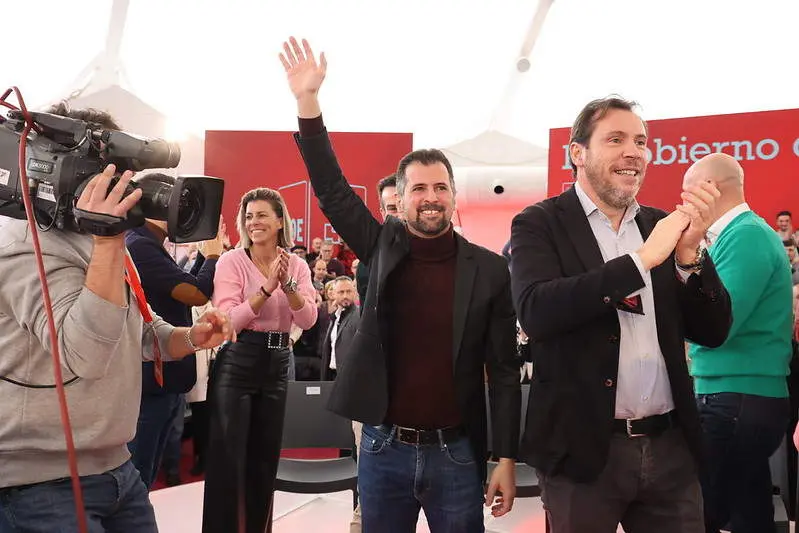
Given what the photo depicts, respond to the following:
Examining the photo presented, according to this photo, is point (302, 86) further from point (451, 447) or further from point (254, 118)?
point (254, 118)

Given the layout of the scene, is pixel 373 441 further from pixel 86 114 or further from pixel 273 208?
pixel 273 208

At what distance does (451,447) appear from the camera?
194 cm

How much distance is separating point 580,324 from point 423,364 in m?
0.58

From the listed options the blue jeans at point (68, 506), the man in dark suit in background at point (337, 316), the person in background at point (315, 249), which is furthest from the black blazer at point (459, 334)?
the person in background at point (315, 249)

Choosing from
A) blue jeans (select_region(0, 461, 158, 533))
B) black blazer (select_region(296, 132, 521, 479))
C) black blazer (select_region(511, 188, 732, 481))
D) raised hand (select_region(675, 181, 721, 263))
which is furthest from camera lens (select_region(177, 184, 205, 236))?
raised hand (select_region(675, 181, 721, 263))

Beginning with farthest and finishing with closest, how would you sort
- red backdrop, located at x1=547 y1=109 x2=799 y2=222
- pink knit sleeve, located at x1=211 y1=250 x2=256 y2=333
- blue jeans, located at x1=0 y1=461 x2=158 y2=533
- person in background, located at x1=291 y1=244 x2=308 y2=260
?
person in background, located at x1=291 y1=244 x2=308 y2=260
red backdrop, located at x1=547 y1=109 x2=799 y2=222
pink knit sleeve, located at x1=211 y1=250 x2=256 y2=333
blue jeans, located at x1=0 y1=461 x2=158 y2=533

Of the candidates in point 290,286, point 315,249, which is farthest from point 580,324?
point 315,249

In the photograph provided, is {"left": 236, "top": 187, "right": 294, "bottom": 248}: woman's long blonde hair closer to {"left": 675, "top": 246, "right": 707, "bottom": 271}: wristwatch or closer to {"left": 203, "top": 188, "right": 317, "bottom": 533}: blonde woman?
{"left": 203, "top": 188, "right": 317, "bottom": 533}: blonde woman

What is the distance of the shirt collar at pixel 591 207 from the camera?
1729 mm

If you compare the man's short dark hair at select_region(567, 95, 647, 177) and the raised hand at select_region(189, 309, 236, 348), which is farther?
the man's short dark hair at select_region(567, 95, 647, 177)

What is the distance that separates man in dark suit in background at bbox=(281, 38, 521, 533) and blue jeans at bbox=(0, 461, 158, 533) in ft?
2.20

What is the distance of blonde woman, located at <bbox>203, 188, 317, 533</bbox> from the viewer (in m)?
2.79

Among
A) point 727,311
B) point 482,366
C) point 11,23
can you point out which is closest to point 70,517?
point 482,366

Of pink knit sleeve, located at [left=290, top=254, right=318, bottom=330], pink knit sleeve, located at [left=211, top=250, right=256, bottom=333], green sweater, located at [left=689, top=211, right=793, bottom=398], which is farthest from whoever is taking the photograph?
pink knit sleeve, located at [left=290, top=254, right=318, bottom=330]
